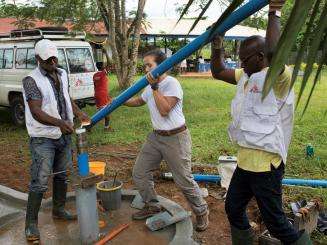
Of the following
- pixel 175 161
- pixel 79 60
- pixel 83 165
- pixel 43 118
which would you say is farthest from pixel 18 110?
pixel 175 161

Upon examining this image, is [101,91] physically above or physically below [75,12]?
below

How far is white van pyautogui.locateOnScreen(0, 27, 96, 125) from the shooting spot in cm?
1045

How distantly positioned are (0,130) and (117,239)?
23.2 feet

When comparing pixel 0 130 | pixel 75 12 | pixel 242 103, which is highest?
pixel 75 12

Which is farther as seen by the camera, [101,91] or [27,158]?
[101,91]

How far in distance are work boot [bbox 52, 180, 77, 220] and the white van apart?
20.8 ft

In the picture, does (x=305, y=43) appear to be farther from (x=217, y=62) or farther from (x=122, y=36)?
(x=122, y=36)

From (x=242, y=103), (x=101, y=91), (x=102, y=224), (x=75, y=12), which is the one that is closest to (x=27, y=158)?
(x=101, y=91)

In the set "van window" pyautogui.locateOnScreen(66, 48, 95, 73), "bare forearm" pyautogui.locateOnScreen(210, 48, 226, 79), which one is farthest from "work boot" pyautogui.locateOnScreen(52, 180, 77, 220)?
"van window" pyautogui.locateOnScreen(66, 48, 95, 73)

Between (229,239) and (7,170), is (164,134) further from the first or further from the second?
(7,170)

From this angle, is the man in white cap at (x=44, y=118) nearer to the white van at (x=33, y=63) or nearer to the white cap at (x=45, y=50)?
the white cap at (x=45, y=50)

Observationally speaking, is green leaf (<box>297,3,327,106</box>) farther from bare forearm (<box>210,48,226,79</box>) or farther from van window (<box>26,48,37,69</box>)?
van window (<box>26,48,37,69</box>)

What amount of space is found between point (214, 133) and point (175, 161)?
4.68 metres

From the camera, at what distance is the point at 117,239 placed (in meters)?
3.93
